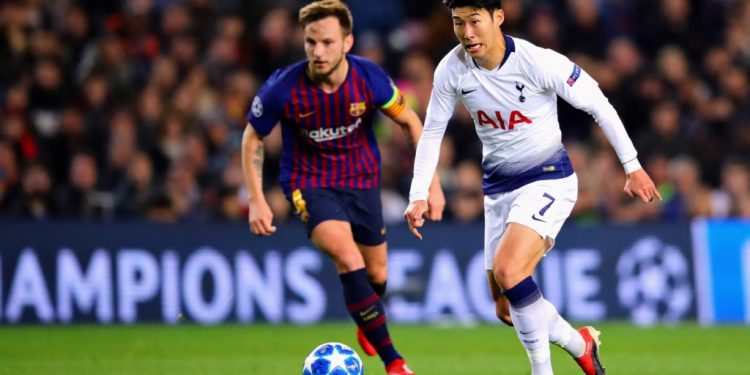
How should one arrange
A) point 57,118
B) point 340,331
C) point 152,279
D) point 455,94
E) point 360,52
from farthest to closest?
1. point 360,52
2. point 57,118
3. point 152,279
4. point 340,331
5. point 455,94

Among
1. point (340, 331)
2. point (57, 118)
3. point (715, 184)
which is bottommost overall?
point (340, 331)

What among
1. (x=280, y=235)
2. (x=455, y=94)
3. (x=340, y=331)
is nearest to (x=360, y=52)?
(x=280, y=235)

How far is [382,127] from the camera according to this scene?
53.7 ft

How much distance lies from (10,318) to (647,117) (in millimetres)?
8336

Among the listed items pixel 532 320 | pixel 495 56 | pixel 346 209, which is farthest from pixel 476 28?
pixel 346 209

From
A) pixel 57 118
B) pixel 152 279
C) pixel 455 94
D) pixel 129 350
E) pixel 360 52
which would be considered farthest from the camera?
pixel 360 52

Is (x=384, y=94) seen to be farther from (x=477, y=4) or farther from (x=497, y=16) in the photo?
(x=477, y=4)

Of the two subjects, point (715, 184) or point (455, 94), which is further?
point (715, 184)

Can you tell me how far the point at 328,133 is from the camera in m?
9.23

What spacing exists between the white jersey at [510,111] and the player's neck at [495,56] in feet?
0.10

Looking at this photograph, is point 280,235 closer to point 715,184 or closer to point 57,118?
point 57,118

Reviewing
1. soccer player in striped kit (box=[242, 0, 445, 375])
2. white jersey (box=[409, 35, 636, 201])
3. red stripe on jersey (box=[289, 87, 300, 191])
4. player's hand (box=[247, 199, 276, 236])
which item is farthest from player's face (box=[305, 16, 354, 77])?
white jersey (box=[409, 35, 636, 201])

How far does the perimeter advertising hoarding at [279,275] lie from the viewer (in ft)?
46.8

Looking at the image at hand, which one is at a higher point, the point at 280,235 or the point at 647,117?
the point at 647,117
